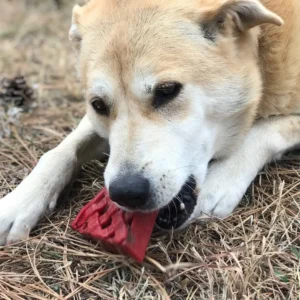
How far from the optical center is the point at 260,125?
9.53 ft

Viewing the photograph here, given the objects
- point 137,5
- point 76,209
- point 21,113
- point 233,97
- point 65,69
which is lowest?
point 65,69

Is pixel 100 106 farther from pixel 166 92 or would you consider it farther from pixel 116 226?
pixel 116 226

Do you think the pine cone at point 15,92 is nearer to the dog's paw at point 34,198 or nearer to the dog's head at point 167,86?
the dog's paw at point 34,198

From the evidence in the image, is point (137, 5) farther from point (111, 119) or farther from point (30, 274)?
point (30, 274)

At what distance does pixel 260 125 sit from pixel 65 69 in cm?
251

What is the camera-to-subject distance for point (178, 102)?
2416mm

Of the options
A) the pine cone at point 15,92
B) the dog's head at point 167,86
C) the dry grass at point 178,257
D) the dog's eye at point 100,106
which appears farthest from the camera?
the pine cone at point 15,92

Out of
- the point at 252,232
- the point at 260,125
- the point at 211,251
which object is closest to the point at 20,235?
the point at 211,251

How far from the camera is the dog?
233 cm

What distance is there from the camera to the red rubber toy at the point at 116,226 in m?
2.24

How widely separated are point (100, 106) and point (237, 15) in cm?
70

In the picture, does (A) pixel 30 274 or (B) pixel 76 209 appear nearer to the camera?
(A) pixel 30 274

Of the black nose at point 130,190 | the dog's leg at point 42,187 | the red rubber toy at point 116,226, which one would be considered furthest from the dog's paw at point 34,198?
the black nose at point 130,190

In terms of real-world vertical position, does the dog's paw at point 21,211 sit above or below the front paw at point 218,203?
above
